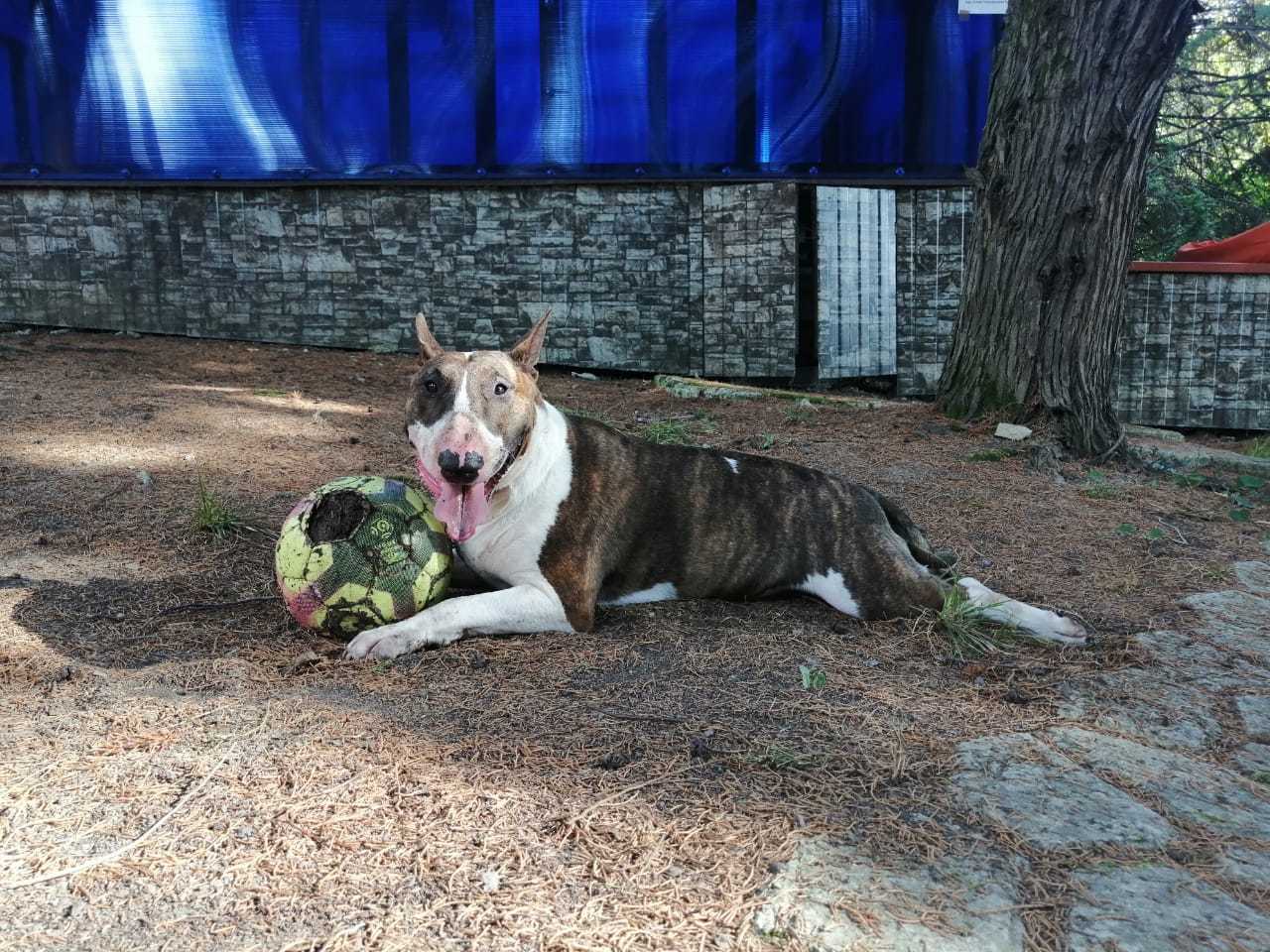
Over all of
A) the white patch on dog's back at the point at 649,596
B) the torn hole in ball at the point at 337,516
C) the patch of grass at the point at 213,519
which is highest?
the torn hole in ball at the point at 337,516

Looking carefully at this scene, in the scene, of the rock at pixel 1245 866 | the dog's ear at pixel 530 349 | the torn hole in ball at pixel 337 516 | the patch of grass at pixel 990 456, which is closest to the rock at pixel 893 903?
the rock at pixel 1245 866

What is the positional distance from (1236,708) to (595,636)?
7.46ft

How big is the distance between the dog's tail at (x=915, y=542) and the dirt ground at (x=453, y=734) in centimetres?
47

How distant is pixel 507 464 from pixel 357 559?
673 mm

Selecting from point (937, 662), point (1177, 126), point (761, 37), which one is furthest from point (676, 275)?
point (1177, 126)

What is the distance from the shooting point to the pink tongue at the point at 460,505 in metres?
3.95

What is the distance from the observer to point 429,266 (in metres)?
11.5

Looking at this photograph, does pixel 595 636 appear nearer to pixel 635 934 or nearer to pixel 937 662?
pixel 937 662

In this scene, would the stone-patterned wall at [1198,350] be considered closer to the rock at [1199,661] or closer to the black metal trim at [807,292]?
the black metal trim at [807,292]

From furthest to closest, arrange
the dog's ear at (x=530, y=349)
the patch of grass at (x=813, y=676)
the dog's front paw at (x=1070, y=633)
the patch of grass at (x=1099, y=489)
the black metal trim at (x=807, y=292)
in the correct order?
1. the black metal trim at (x=807, y=292)
2. the patch of grass at (x=1099, y=489)
3. the dog's ear at (x=530, y=349)
4. the dog's front paw at (x=1070, y=633)
5. the patch of grass at (x=813, y=676)

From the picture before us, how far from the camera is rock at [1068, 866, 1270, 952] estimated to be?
2.29 meters

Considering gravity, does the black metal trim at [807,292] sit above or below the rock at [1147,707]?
above

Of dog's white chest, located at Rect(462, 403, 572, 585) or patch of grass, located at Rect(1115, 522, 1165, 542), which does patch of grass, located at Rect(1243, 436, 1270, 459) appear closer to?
patch of grass, located at Rect(1115, 522, 1165, 542)

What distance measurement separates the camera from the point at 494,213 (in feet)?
37.1
